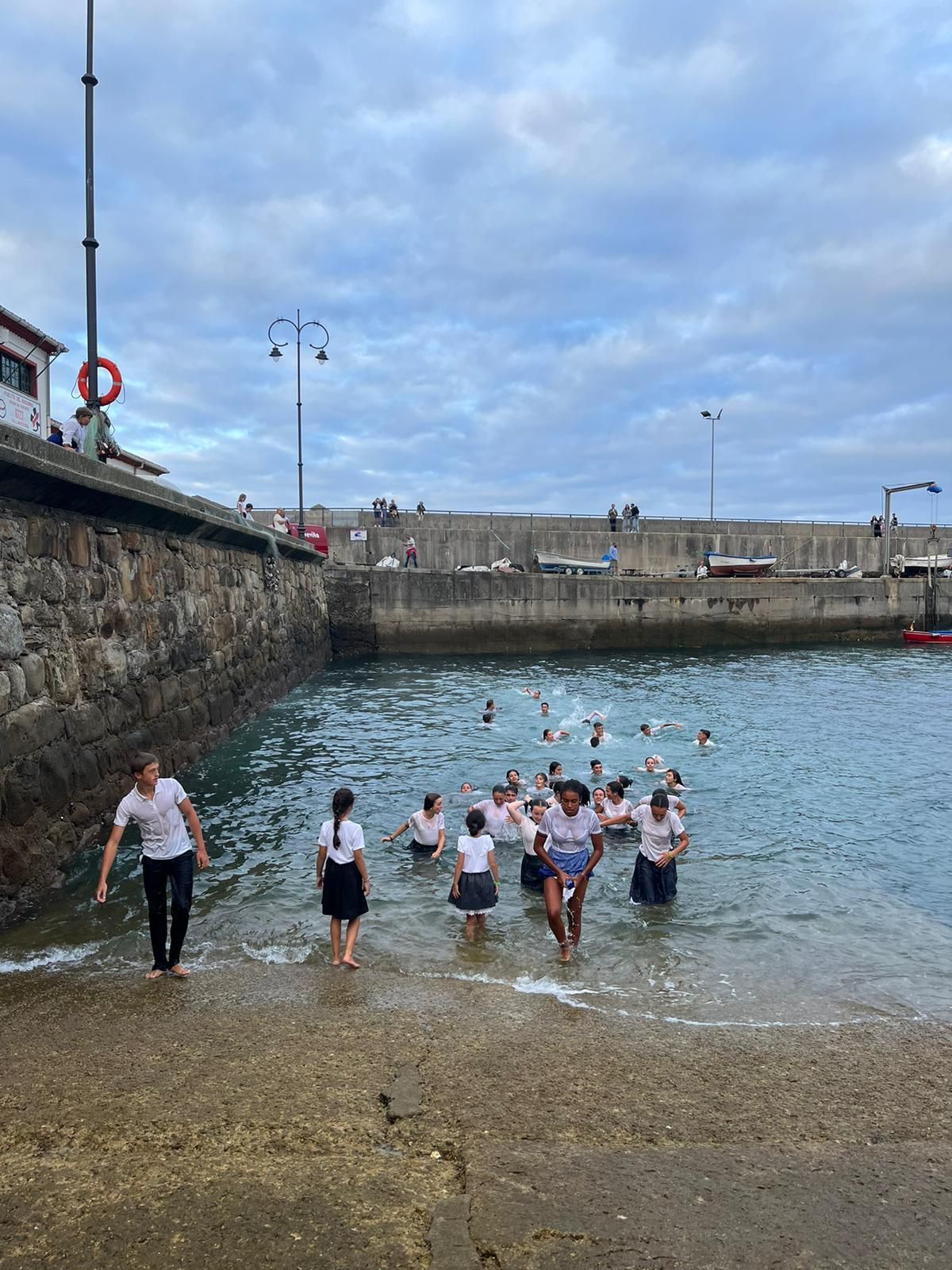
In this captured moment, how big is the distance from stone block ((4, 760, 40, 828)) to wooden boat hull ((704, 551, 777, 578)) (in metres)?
36.6

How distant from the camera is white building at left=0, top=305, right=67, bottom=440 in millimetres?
19734

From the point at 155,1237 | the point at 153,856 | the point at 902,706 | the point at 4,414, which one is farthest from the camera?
the point at 902,706

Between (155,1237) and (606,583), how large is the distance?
34.1m

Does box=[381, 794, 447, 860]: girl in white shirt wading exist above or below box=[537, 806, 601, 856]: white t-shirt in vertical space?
below

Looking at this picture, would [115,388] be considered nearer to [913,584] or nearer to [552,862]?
[552,862]

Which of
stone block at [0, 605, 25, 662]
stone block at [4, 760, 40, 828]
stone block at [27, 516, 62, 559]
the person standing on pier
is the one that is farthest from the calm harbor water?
stone block at [27, 516, 62, 559]

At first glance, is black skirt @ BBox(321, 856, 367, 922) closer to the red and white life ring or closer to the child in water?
the child in water

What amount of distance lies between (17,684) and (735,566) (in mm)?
37727

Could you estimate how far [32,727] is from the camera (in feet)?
27.5

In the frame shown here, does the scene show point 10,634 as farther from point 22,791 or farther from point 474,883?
point 474,883

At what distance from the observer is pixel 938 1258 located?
346 centimetres

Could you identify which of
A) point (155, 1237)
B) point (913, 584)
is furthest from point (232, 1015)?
point (913, 584)

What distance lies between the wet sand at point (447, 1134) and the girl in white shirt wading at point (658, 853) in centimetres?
258

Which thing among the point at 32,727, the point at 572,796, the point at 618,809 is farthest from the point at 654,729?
the point at 32,727
